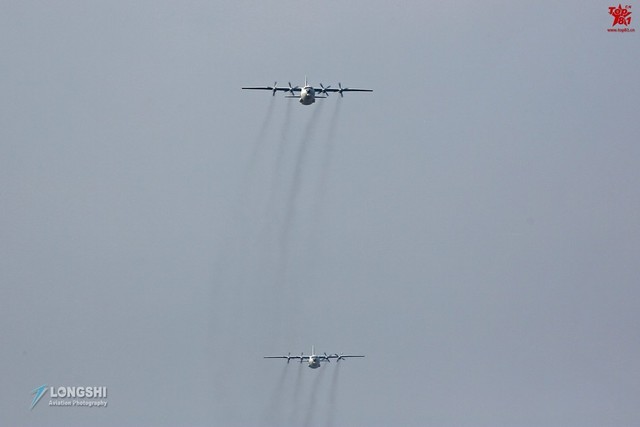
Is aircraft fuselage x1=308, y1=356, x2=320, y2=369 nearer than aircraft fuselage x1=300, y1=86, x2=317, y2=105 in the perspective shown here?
No

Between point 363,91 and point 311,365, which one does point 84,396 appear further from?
point 363,91

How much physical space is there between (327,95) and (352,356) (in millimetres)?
9090

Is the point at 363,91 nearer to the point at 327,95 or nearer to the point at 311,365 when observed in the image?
the point at 327,95

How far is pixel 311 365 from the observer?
88.2ft

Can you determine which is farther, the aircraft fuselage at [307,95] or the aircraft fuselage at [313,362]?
the aircraft fuselage at [313,362]

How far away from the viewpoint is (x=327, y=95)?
27391mm

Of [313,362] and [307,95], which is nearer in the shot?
[307,95]

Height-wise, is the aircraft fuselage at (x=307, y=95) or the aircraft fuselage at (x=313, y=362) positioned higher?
the aircraft fuselage at (x=307, y=95)

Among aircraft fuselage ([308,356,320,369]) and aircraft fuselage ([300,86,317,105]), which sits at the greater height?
aircraft fuselage ([300,86,317,105])

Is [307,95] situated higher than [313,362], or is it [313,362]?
[307,95]

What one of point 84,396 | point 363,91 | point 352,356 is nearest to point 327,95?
point 363,91

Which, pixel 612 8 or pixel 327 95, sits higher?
pixel 612 8

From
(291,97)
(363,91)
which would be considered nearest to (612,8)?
(363,91)

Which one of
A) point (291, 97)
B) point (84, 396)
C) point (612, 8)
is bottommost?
point (84, 396)
